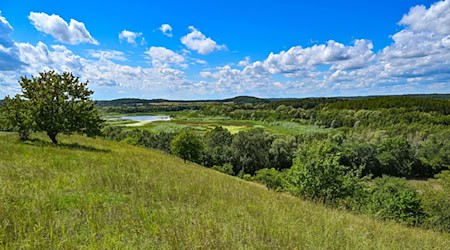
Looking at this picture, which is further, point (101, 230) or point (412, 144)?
point (412, 144)

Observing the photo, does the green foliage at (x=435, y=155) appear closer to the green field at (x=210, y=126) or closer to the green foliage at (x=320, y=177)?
the green field at (x=210, y=126)

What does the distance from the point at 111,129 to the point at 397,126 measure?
108 m

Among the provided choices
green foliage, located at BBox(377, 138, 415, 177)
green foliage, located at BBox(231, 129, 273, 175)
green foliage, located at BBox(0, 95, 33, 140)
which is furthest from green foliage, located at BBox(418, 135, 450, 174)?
green foliage, located at BBox(0, 95, 33, 140)

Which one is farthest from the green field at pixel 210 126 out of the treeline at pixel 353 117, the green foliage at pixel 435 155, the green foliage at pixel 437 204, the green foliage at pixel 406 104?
the green foliage at pixel 437 204

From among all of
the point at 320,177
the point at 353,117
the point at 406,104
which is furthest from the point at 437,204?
the point at 406,104

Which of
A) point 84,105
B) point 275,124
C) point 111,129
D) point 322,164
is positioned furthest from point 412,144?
point 84,105

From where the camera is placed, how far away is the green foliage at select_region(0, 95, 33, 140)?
45.6 feet

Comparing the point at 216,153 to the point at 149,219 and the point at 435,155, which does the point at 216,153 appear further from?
the point at 149,219

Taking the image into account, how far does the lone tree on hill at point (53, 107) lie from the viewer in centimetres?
1406

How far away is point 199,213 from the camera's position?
5.21 m

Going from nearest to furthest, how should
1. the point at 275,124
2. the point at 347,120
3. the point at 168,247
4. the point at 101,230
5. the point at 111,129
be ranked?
1. the point at 168,247
2. the point at 101,230
3. the point at 111,129
4. the point at 347,120
5. the point at 275,124

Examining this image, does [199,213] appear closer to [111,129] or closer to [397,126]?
[111,129]

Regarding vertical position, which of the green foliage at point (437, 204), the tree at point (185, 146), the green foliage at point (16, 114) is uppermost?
the green foliage at point (16, 114)

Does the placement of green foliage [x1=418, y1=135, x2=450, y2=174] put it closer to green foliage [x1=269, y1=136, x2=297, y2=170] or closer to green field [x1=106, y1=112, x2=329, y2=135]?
green foliage [x1=269, y1=136, x2=297, y2=170]
